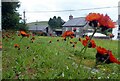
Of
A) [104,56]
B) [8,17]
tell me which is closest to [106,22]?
[104,56]

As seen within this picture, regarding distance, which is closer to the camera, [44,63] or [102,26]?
[102,26]

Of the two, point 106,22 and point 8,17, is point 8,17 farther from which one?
point 106,22

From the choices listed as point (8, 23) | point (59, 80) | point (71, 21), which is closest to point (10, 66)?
point (59, 80)

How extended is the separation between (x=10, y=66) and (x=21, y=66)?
191 millimetres

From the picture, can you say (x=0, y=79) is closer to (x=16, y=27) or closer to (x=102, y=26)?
(x=102, y=26)

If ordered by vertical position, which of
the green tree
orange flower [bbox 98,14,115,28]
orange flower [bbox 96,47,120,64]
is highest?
orange flower [bbox 98,14,115,28]

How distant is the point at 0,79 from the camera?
3402mm

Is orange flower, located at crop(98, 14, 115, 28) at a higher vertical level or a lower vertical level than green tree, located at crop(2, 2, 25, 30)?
higher

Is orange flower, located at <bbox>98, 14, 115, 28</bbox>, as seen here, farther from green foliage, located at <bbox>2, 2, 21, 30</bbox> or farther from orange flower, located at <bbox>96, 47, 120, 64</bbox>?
green foliage, located at <bbox>2, 2, 21, 30</bbox>

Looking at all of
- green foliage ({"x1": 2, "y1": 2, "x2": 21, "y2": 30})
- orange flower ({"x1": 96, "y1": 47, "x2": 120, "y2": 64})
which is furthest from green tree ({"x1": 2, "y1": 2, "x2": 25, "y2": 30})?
orange flower ({"x1": 96, "y1": 47, "x2": 120, "y2": 64})

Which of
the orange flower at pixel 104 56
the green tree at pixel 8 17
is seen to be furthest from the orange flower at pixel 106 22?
the green tree at pixel 8 17

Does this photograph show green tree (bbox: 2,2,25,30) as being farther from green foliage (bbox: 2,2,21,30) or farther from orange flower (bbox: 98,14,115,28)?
orange flower (bbox: 98,14,115,28)

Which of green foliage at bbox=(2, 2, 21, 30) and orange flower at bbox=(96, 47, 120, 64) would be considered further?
green foliage at bbox=(2, 2, 21, 30)

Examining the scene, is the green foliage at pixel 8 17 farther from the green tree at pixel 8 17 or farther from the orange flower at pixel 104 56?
the orange flower at pixel 104 56
